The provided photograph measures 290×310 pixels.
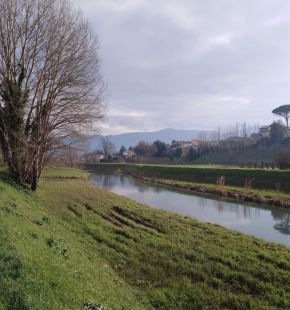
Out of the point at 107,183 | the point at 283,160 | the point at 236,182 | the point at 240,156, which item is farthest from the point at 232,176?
the point at 240,156

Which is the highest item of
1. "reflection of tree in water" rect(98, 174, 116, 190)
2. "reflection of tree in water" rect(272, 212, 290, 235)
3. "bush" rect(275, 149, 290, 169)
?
"bush" rect(275, 149, 290, 169)

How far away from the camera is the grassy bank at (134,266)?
718 centimetres

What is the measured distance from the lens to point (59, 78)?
24.0m

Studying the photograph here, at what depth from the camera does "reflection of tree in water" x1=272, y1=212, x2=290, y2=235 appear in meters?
22.1

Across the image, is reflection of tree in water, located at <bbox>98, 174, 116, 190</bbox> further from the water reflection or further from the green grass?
the green grass

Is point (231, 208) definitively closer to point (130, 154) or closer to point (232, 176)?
point (232, 176)

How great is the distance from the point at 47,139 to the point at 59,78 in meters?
3.90

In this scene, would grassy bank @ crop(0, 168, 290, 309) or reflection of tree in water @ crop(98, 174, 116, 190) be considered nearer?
grassy bank @ crop(0, 168, 290, 309)

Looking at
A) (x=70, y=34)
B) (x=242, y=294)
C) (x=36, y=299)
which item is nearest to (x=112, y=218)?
(x=242, y=294)

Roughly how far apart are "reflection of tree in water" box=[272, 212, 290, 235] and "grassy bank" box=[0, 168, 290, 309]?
619 centimetres

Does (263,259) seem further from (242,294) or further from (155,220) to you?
(155,220)

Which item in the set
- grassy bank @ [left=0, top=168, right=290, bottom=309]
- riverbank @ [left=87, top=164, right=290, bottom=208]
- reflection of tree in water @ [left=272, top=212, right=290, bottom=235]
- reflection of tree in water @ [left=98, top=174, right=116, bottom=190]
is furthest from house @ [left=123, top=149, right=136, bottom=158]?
grassy bank @ [left=0, top=168, right=290, bottom=309]

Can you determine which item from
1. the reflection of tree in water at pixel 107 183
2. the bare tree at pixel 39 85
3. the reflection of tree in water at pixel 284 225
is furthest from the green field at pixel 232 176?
the bare tree at pixel 39 85

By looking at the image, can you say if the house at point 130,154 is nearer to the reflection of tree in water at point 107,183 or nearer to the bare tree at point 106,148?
the bare tree at point 106,148
